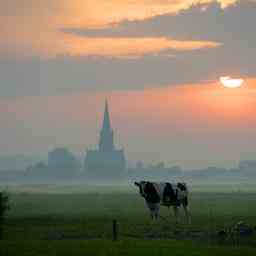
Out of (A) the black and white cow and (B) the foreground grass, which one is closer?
(B) the foreground grass

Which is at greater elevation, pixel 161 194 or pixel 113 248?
pixel 161 194

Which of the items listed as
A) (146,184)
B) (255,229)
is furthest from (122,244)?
(146,184)

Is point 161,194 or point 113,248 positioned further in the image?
point 161,194

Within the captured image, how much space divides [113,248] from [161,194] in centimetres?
1806

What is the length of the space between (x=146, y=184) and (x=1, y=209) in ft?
40.0

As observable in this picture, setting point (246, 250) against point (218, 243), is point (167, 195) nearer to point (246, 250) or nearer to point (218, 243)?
point (218, 243)

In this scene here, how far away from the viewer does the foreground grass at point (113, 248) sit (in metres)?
37.5

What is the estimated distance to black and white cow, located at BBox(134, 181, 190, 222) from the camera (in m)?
55.8

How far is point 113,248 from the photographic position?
38.3 metres

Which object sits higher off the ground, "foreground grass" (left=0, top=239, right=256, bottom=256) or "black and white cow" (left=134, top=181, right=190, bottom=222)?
"black and white cow" (left=134, top=181, right=190, bottom=222)

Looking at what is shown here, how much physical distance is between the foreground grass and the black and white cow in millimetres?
14483

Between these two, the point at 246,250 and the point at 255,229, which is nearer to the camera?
the point at 246,250

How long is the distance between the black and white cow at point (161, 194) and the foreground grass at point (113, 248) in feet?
47.5

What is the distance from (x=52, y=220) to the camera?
219ft
